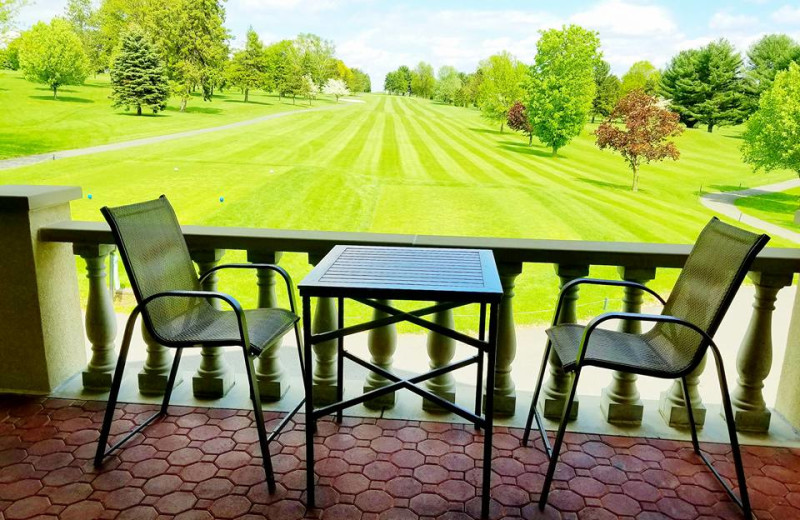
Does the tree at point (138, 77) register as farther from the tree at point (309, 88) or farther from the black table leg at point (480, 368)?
the black table leg at point (480, 368)

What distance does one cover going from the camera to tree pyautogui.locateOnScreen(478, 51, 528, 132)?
21.2 metres

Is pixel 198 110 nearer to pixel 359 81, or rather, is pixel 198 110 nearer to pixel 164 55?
pixel 164 55

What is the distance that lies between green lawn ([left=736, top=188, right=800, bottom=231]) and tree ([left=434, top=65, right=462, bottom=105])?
10856 mm

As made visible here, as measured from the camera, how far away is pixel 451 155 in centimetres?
2612

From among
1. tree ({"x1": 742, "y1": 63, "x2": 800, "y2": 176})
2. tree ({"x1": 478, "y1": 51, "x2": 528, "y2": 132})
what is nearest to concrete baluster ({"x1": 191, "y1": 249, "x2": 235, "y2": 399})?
tree ({"x1": 742, "y1": 63, "x2": 800, "y2": 176})

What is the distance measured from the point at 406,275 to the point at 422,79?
66.4ft

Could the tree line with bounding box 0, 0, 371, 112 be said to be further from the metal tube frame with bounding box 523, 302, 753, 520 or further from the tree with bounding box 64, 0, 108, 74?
the metal tube frame with bounding box 523, 302, 753, 520

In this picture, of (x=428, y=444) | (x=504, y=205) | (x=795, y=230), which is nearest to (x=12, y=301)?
(x=428, y=444)

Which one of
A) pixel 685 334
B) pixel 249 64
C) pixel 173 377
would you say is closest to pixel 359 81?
pixel 249 64

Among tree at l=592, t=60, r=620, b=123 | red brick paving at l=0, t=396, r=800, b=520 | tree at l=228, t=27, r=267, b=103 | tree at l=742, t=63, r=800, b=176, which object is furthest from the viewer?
tree at l=592, t=60, r=620, b=123

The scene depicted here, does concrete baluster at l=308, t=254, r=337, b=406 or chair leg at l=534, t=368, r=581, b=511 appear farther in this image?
concrete baluster at l=308, t=254, r=337, b=406

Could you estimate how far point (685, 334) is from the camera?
1.67 meters

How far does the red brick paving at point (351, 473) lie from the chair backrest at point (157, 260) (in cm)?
40

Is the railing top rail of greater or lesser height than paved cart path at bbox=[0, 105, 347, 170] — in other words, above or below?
above
